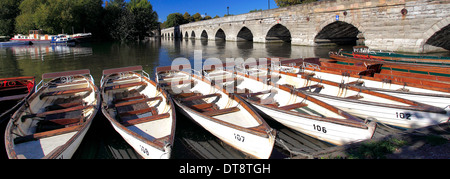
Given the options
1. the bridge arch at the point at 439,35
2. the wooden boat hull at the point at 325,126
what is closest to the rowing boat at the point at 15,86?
the wooden boat hull at the point at 325,126

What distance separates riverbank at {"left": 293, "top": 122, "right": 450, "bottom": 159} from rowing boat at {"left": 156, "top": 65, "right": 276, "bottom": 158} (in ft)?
3.23

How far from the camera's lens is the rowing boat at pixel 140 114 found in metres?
5.25

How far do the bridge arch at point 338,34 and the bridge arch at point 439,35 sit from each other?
1000cm

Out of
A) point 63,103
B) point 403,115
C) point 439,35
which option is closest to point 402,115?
point 403,115

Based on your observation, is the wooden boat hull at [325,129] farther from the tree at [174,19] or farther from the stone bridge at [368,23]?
the tree at [174,19]

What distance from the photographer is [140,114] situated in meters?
7.81

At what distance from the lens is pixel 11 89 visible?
10906mm

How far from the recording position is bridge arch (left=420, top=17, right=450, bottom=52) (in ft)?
67.8

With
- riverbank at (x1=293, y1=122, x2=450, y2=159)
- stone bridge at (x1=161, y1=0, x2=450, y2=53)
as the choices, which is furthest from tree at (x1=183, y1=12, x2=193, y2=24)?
riverbank at (x1=293, y1=122, x2=450, y2=159)

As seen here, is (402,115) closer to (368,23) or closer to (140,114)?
(140,114)

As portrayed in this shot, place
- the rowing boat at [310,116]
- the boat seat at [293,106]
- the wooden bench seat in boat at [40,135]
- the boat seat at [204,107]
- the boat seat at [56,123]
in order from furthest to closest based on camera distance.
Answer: the boat seat at [204,107] < the boat seat at [293,106] < the boat seat at [56,123] < the rowing boat at [310,116] < the wooden bench seat in boat at [40,135]

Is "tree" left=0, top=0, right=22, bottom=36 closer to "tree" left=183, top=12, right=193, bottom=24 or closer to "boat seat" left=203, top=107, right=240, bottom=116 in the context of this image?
"tree" left=183, top=12, right=193, bottom=24

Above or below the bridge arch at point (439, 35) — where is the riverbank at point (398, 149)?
below

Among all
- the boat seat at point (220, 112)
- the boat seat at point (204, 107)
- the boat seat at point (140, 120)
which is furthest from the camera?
the boat seat at point (204, 107)
